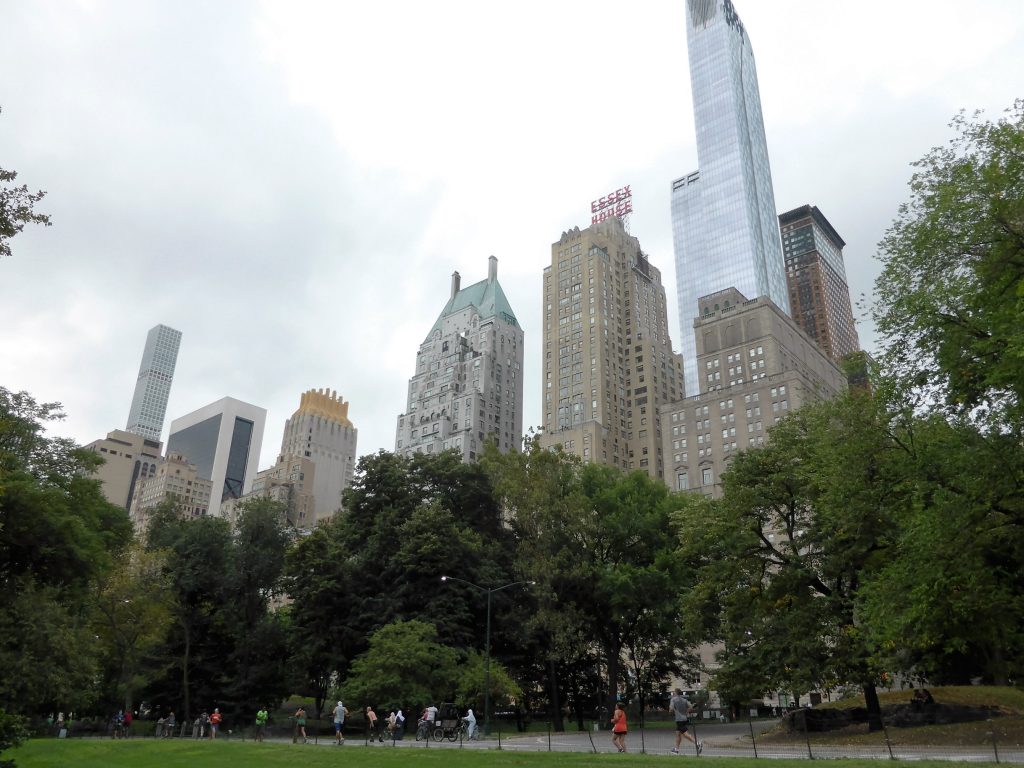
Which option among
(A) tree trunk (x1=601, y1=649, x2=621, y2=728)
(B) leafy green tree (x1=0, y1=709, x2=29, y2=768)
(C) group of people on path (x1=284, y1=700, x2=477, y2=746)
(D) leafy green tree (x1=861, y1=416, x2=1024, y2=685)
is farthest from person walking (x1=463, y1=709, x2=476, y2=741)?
(B) leafy green tree (x1=0, y1=709, x2=29, y2=768)

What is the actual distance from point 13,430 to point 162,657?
22.3 meters

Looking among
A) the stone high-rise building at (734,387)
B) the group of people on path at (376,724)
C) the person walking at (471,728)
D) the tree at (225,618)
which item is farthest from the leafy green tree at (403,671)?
the stone high-rise building at (734,387)

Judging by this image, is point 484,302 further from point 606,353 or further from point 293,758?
point 293,758

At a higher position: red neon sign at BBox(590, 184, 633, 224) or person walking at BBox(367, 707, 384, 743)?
red neon sign at BBox(590, 184, 633, 224)

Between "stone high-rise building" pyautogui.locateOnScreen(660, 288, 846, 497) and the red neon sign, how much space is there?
39.3 m

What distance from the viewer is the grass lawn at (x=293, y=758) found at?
2172cm

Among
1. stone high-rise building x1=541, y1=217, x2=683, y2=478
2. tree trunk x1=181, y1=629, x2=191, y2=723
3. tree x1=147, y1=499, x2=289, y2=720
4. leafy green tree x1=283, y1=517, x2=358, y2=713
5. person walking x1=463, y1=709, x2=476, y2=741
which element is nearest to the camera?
person walking x1=463, y1=709, x2=476, y2=741

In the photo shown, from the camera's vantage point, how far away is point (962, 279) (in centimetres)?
2467

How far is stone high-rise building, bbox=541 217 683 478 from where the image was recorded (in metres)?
154

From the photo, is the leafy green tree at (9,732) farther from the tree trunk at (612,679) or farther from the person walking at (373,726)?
the tree trunk at (612,679)

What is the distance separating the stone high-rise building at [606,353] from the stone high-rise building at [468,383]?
540 inches

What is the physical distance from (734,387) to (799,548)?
104 m

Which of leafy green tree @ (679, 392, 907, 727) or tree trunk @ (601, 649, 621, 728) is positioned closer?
leafy green tree @ (679, 392, 907, 727)

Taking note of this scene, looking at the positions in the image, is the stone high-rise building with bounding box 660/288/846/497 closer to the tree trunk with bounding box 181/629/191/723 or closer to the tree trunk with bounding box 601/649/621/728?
the tree trunk with bounding box 601/649/621/728
